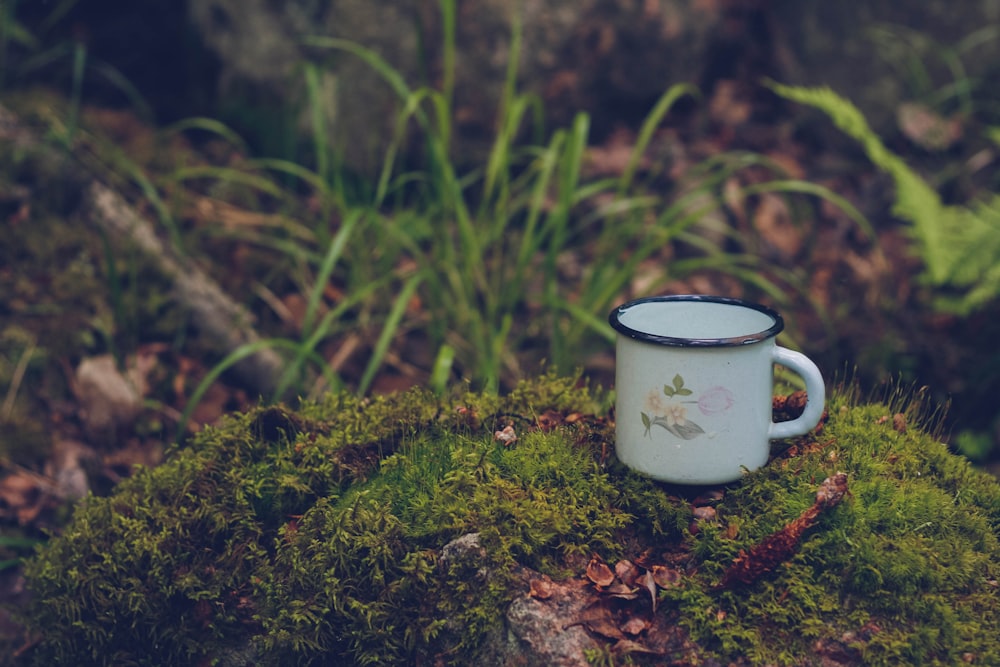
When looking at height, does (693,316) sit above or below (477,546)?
above

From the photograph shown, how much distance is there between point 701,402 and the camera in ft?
5.85

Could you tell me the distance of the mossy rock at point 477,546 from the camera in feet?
5.46

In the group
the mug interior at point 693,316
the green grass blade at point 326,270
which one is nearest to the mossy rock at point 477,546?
A: the mug interior at point 693,316

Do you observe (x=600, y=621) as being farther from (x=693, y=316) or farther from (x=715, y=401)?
(x=693, y=316)

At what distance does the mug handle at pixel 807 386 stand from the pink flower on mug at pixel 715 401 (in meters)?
0.14

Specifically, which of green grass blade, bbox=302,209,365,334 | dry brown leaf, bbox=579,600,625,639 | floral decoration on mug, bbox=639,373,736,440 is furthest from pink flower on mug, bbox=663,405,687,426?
green grass blade, bbox=302,209,365,334

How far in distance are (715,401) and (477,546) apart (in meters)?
0.55

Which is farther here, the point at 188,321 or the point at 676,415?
the point at 188,321

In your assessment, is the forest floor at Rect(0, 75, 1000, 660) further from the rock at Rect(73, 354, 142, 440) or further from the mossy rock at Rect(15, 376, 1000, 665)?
the mossy rock at Rect(15, 376, 1000, 665)

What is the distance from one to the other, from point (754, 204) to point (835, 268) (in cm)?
51

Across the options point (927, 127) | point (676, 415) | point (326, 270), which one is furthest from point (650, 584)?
point (927, 127)

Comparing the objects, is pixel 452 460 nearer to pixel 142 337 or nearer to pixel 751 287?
pixel 142 337

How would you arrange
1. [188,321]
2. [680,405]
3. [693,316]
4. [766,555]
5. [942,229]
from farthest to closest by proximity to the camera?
[942,229] < [188,321] < [693,316] < [680,405] < [766,555]

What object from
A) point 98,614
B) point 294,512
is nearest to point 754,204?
point 294,512
